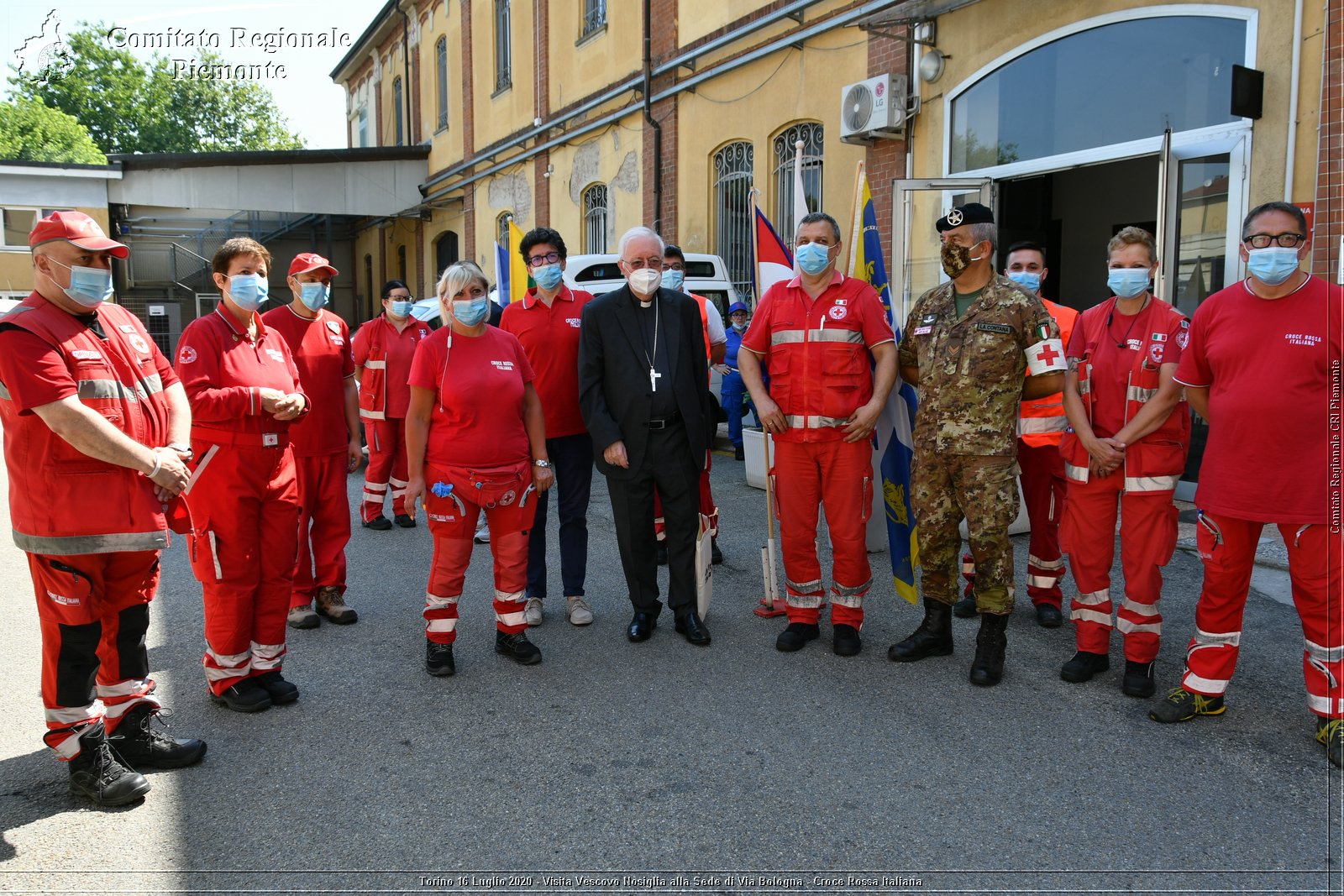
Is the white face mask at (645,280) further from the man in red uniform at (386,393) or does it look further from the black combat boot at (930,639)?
the man in red uniform at (386,393)

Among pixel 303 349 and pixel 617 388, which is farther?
pixel 303 349

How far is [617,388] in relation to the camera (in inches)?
194

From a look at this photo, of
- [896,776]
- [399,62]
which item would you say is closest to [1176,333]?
[896,776]

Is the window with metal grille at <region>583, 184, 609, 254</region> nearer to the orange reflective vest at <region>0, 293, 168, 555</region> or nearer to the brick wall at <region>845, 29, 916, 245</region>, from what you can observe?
the brick wall at <region>845, 29, 916, 245</region>

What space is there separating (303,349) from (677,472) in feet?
7.34

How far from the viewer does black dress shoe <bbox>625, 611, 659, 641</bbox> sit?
16.4 ft

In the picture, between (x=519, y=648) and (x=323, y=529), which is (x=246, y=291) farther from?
(x=519, y=648)

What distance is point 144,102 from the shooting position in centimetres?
4544

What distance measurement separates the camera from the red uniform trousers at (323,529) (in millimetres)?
5332

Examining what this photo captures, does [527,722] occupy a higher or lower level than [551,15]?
lower

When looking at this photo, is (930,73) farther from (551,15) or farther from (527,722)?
(551,15)

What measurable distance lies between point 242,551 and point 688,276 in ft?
28.5

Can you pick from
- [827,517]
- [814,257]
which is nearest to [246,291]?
[814,257]

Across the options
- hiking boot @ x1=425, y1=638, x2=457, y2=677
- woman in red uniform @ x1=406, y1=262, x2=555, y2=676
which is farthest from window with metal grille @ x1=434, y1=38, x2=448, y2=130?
hiking boot @ x1=425, y1=638, x2=457, y2=677
